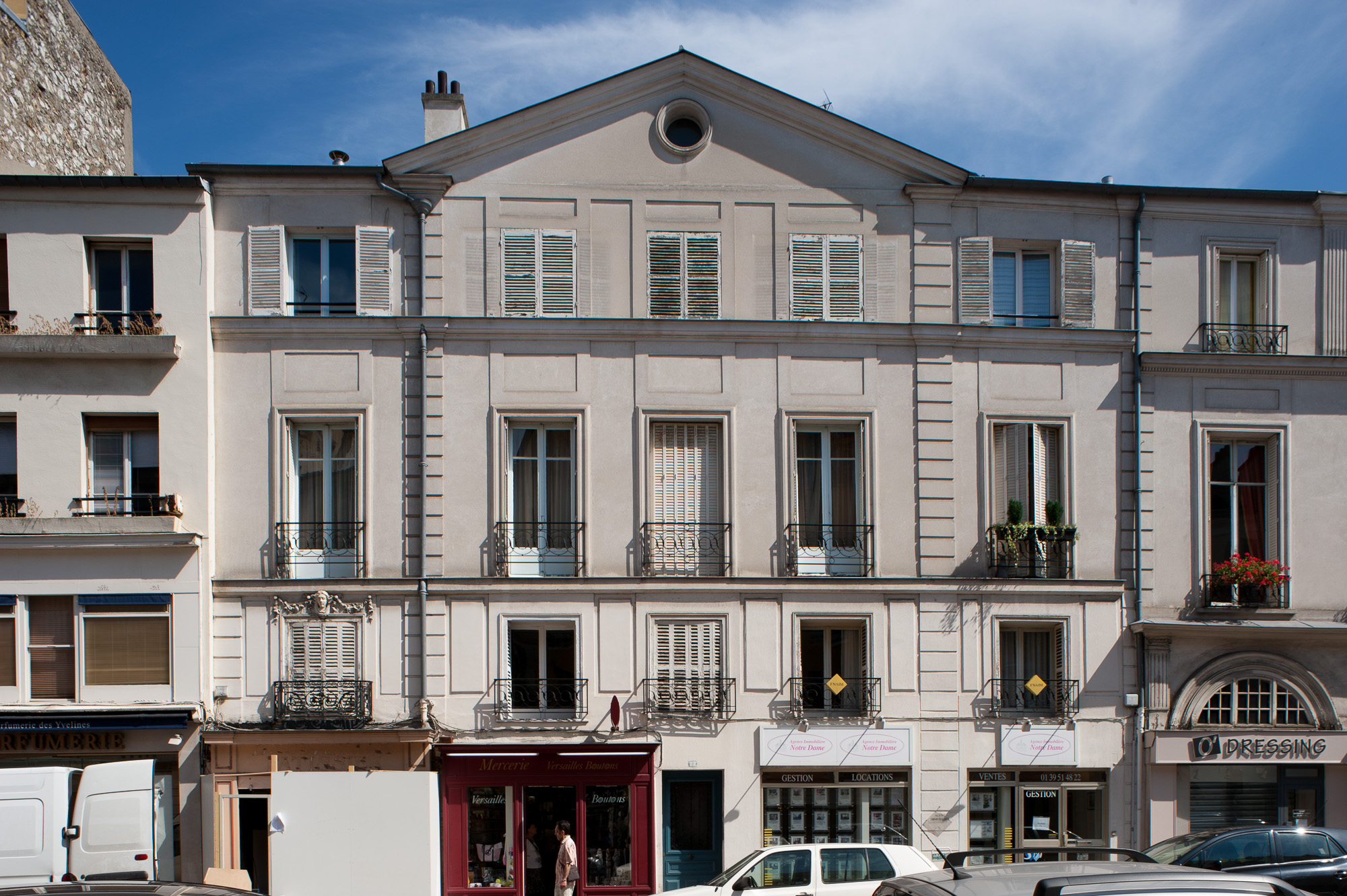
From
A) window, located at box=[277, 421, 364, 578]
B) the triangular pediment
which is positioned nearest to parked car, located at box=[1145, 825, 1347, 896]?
the triangular pediment

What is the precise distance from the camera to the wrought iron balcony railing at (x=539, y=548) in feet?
53.8

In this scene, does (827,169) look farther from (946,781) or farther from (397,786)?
(397,786)

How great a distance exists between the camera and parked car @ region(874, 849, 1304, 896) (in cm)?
478

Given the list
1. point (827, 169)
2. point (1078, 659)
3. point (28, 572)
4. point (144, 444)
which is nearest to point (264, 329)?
point (144, 444)

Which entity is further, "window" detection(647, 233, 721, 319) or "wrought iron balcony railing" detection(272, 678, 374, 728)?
"window" detection(647, 233, 721, 319)

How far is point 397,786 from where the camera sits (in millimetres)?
14586

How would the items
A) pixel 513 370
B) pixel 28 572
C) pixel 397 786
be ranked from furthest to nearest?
pixel 513 370
pixel 28 572
pixel 397 786

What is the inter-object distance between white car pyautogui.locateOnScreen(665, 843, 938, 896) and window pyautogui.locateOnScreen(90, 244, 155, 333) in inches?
483

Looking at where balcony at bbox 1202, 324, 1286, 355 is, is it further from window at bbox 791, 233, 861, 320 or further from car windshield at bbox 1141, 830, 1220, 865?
car windshield at bbox 1141, 830, 1220, 865

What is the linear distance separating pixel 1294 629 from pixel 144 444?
1875cm

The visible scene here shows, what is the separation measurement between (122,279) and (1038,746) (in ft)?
54.4

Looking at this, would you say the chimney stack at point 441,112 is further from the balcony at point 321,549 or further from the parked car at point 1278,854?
the parked car at point 1278,854

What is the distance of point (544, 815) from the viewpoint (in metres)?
16.0

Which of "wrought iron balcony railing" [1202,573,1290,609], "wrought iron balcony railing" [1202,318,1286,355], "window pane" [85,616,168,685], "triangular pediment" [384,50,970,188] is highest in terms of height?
"triangular pediment" [384,50,970,188]
